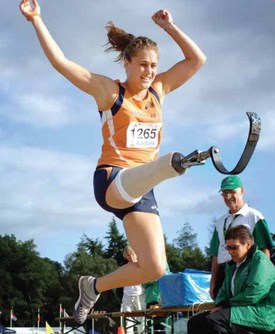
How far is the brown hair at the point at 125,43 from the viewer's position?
16.0ft

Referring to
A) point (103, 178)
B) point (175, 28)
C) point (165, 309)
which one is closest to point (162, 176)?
point (103, 178)

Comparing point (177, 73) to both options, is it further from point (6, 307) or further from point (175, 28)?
point (6, 307)

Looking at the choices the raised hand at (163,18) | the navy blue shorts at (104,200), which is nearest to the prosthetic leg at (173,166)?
the navy blue shorts at (104,200)

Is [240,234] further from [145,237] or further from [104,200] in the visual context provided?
[104,200]

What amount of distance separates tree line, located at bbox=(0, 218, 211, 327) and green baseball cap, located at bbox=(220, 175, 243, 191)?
49.2m

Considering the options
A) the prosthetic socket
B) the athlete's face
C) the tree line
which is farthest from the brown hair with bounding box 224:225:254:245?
the tree line

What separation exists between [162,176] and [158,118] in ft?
2.27

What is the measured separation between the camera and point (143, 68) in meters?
4.86

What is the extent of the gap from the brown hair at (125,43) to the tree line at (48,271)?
5070 cm

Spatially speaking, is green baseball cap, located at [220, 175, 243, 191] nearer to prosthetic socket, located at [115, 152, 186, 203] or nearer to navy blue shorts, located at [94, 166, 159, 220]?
navy blue shorts, located at [94, 166, 159, 220]

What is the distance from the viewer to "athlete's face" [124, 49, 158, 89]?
4840 millimetres

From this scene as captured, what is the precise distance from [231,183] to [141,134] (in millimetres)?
2098

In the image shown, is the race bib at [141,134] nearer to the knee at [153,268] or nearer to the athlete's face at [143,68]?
the athlete's face at [143,68]

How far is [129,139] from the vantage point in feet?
15.6
